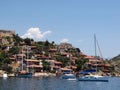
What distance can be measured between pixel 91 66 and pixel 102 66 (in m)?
9.71

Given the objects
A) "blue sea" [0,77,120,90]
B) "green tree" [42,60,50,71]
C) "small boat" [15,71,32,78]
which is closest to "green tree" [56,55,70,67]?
"green tree" [42,60,50,71]

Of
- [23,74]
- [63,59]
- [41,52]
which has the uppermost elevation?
[41,52]

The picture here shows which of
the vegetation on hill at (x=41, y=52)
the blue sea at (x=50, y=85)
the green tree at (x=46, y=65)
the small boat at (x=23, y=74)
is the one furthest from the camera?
the green tree at (x=46, y=65)

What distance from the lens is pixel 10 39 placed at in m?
152

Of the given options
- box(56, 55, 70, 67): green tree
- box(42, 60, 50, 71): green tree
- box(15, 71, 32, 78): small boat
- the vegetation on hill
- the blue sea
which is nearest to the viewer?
the blue sea

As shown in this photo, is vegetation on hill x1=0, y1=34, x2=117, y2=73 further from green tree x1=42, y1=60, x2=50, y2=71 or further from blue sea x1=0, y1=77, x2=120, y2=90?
blue sea x1=0, y1=77, x2=120, y2=90

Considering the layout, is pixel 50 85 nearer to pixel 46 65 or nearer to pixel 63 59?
pixel 46 65

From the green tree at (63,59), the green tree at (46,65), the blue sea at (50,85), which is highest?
the green tree at (63,59)

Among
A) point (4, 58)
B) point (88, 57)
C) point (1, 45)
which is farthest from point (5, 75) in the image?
point (88, 57)

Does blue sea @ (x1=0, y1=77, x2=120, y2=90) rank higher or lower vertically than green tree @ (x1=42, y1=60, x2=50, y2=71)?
lower

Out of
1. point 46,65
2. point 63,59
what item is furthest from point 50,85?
point 63,59

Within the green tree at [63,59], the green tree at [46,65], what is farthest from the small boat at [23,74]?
the green tree at [63,59]

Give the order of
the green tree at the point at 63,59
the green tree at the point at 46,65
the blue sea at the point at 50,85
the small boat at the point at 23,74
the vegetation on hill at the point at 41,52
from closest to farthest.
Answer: the blue sea at the point at 50,85, the small boat at the point at 23,74, the vegetation on hill at the point at 41,52, the green tree at the point at 46,65, the green tree at the point at 63,59

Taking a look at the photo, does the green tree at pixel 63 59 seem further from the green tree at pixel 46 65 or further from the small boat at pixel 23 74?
the small boat at pixel 23 74
